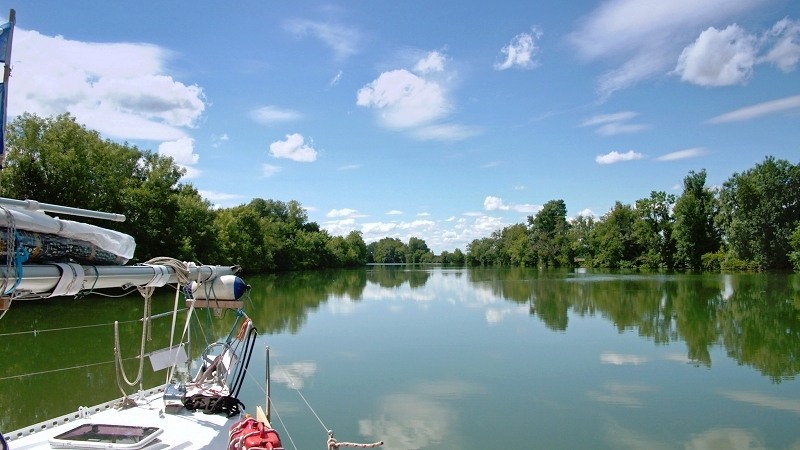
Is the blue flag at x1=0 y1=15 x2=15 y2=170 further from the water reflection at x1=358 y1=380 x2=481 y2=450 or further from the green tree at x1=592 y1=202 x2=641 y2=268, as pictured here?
the green tree at x1=592 y1=202 x2=641 y2=268

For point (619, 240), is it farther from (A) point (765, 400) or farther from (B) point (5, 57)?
(B) point (5, 57)

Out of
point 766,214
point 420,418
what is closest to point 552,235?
point 766,214

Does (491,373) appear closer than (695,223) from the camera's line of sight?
Yes

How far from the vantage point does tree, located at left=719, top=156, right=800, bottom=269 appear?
2042 inches

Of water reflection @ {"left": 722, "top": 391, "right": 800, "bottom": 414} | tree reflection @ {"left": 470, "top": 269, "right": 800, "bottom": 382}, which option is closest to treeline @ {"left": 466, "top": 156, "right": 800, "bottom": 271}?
tree reflection @ {"left": 470, "top": 269, "right": 800, "bottom": 382}

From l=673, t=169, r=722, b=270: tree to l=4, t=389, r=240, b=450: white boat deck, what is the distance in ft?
212

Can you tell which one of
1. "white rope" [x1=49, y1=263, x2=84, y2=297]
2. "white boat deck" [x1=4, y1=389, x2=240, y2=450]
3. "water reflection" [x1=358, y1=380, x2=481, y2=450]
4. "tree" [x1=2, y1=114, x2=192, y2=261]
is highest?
"tree" [x1=2, y1=114, x2=192, y2=261]

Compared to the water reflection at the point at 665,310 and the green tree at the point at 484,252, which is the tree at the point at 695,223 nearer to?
the water reflection at the point at 665,310

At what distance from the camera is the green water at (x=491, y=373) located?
346 inches

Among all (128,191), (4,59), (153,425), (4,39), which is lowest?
(153,425)

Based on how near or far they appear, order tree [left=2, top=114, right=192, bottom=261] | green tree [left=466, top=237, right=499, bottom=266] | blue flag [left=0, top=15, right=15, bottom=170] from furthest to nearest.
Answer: green tree [left=466, top=237, right=499, bottom=266] < tree [left=2, top=114, right=192, bottom=261] < blue flag [left=0, top=15, right=15, bottom=170]

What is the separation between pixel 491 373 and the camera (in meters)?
12.8

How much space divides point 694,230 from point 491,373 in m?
58.3

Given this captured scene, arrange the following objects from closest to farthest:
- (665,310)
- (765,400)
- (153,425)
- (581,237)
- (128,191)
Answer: (153,425) < (765,400) < (665,310) < (128,191) < (581,237)
